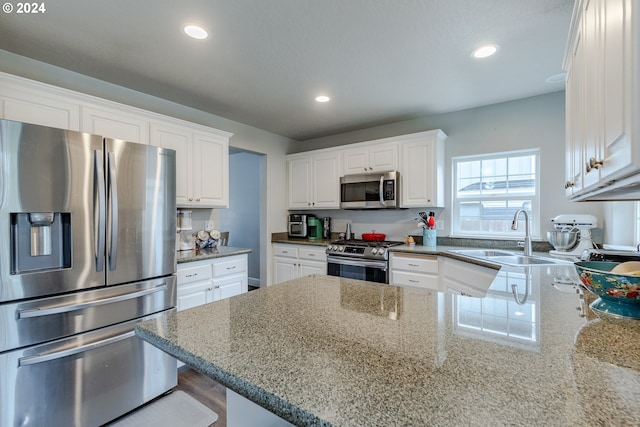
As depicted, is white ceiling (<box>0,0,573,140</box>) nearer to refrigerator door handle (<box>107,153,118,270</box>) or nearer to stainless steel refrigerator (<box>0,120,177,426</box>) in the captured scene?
stainless steel refrigerator (<box>0,120,177,426</box>)

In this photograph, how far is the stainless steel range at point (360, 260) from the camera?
3176 mm

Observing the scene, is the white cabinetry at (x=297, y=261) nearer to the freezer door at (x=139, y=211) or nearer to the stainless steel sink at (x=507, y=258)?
the stainless steel sink at (x=507, y=258)

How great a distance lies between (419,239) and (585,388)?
3.09 m

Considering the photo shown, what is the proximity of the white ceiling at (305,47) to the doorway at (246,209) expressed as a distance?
7.76 ft

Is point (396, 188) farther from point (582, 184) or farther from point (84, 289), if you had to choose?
point (84, 289)

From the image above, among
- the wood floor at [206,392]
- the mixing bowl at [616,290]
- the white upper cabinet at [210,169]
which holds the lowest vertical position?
the wood floor at [206,392]

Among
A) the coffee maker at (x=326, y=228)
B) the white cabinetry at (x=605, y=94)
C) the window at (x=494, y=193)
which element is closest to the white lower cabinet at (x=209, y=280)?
the coffee maker at (x=326, y=228)

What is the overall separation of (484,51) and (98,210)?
9.38 feet

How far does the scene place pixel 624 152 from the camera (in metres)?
0.71

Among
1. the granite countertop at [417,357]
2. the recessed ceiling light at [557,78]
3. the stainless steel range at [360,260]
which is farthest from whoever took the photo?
the stainless steel range at [360,260]

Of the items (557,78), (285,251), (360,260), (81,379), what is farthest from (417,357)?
(285,251)

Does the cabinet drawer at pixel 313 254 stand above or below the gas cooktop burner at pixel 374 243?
below

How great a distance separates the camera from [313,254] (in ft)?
12.3

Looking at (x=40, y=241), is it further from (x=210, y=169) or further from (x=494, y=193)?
(x=494, y=193)
